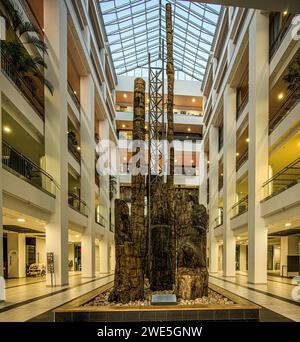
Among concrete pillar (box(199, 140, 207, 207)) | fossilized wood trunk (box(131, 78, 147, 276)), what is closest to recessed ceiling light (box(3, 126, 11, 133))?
fossilized wood trunk (box(131, 78, 147, 276))

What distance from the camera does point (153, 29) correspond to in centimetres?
3244

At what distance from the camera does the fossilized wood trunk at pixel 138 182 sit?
27.6 feet

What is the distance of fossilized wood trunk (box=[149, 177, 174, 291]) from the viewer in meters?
9.76

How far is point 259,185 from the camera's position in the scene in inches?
580

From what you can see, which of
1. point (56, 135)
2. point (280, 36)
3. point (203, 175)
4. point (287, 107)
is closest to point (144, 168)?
point (56, 135)

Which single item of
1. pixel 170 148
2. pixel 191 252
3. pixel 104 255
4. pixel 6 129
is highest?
pixel 6 129

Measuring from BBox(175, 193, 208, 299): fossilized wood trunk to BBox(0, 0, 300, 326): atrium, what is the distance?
0.03 metres

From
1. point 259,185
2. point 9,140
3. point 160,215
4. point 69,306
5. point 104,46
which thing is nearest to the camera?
point 69,306

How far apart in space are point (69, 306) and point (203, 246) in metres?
3.83

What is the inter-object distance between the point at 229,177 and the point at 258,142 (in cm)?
672

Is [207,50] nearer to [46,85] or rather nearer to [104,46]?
[104,46]

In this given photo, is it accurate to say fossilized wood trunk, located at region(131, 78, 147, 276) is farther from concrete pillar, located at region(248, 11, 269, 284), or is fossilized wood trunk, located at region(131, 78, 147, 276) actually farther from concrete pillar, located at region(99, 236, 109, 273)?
concrete pillar, located at region(99, 236, 109, 273)

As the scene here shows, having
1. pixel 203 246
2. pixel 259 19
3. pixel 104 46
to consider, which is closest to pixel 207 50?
pixel 104 46

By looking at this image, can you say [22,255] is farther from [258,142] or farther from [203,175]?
[203,175]
